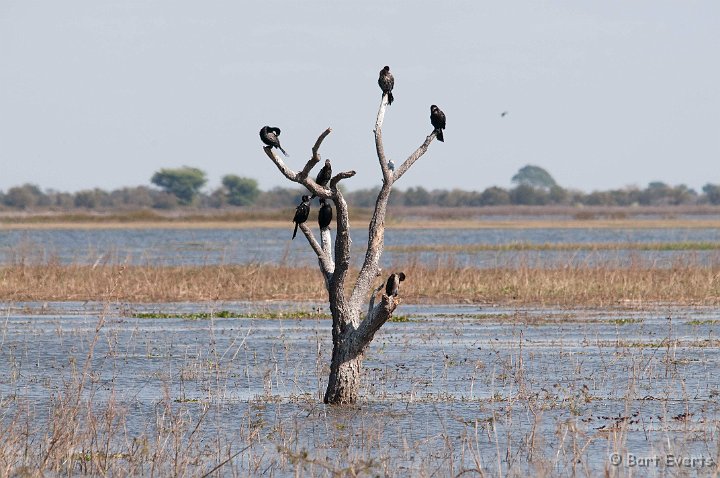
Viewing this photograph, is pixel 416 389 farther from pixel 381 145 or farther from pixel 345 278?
pixel 381 145

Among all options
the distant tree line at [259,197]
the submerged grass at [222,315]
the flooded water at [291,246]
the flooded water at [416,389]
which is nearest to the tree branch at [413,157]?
the flooded water at [416,389]

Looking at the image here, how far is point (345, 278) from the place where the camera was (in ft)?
41.0

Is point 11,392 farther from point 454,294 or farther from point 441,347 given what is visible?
point 454,294

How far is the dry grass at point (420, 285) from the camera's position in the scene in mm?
25906

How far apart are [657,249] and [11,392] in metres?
38.2

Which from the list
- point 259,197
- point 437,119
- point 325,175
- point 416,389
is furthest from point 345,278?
point 259,197

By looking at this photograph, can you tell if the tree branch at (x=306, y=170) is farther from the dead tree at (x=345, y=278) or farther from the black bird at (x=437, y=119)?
the black bird at (x=437, y=119)

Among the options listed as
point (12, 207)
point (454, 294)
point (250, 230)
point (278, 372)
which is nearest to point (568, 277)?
point (454, 294)

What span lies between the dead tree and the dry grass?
12611mm

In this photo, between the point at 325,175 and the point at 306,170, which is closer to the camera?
the point at 306,170

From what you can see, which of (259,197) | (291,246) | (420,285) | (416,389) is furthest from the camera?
(259,197)

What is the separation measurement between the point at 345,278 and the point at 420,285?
1515cm

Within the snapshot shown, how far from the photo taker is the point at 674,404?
12.9m

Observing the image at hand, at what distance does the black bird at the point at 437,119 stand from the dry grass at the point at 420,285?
500 inches
